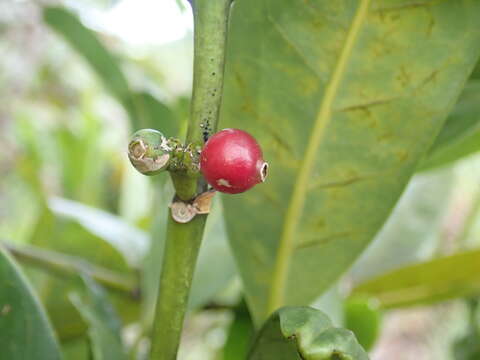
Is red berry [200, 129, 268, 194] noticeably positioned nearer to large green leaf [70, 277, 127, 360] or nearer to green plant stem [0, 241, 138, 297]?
large green leaf [70, 277, 127, 360]

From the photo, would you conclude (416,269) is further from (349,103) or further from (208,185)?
(208,185)

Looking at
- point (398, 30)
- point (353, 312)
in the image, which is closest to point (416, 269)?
point (353, 312)

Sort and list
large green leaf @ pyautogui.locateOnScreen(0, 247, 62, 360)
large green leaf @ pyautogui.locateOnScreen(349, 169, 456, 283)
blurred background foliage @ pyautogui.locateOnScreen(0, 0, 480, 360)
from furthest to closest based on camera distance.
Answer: large green leaf @ pyautogui.locateOnScreen(349, 169, 456, 283)
blurred background foliage @ pyautogui.locateOnScreen(0, 0, 480, 360)
large green leaf @ pyautogui.locateOnScreen(0, 247, 62, 360)

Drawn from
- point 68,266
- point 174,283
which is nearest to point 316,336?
point 174,283

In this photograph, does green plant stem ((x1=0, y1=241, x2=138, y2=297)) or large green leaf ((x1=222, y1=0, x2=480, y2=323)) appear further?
green plant stem ((x1=0, y1=241, x2=138, y2=297))

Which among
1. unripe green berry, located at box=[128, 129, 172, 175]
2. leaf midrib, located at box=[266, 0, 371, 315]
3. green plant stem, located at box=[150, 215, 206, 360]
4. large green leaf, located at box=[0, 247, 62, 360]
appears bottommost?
green plant stem, located at box=[150, 215, 206, 360]

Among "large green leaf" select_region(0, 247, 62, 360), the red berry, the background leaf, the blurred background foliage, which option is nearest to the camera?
the red berry

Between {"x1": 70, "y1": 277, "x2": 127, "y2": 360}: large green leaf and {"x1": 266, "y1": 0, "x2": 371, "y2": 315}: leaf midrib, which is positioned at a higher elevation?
{"x1": 266, "y1": 0, "x2": 371, "y2": 315}: leaf midrib

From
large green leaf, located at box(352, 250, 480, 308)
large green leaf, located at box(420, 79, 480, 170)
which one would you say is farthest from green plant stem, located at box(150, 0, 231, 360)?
large green leaf, located at box(352, 250, 480, 308)
